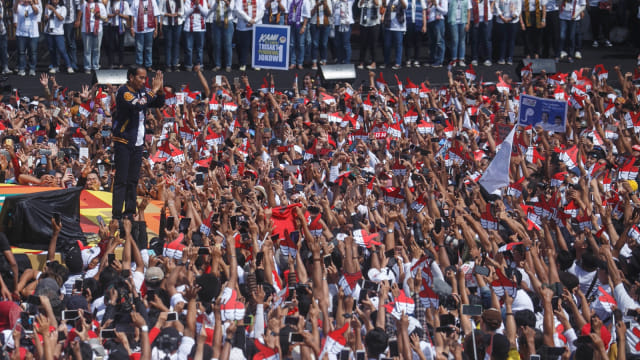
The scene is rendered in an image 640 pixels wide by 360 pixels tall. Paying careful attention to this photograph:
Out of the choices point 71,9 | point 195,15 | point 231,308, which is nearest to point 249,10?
point 195,15

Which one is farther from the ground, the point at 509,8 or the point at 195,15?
the point at 509,8

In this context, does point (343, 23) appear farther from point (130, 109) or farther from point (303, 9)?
point (130, 109)

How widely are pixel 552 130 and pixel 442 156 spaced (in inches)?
60.8

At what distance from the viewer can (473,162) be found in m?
13.6

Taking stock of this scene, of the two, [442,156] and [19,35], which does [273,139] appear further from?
[19,35]

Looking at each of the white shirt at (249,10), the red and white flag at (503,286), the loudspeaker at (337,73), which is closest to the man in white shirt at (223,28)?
the white shirt at (249,10)

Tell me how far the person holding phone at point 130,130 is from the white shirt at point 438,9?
10524 mm

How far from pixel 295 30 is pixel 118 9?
3214 mm

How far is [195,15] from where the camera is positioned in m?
20.2

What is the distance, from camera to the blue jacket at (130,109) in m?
10.7

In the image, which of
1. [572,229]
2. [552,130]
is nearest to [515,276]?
[572,229]

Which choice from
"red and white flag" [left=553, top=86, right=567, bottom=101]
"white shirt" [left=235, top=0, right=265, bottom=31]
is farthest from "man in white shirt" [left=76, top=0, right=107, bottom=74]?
"red and white flag" [left=553, top=86, right=567, bottom=101]

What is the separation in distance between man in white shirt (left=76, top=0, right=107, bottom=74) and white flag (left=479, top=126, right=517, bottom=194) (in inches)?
362

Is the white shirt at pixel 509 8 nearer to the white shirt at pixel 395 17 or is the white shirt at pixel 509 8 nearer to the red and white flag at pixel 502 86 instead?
the white shirt at pixel 395 17
